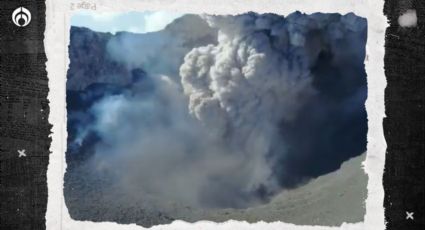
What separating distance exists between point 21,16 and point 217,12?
483 mm

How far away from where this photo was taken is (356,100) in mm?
1885

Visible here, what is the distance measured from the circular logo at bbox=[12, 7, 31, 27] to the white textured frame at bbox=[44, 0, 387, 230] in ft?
0.16

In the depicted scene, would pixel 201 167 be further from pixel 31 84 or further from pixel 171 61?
pixel 31 84

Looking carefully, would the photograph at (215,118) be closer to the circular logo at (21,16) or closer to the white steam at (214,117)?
the white steam at (214,117)

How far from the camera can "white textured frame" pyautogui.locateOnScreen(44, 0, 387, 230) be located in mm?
1867

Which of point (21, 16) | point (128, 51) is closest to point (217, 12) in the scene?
point (128, 51)

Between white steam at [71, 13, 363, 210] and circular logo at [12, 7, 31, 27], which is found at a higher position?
circular logo at [12, 7, 31, 27]

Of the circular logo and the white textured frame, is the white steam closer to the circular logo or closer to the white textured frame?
the white textured frame

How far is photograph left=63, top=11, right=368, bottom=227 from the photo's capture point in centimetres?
187

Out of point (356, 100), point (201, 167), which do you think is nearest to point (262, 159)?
point (201, 167)

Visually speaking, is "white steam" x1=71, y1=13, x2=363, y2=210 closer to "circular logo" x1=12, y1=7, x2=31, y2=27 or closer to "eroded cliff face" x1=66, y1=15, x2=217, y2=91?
"eroded cliff face" x1=66, y1=15, x2=217, y2=91

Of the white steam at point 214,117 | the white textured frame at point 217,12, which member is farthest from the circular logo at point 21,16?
the white steam at point 214,117

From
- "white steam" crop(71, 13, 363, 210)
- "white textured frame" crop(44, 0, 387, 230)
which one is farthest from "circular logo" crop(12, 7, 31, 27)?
"white steam" crop(71, 13, 363, 210)

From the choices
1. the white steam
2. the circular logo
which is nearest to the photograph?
the white steam
